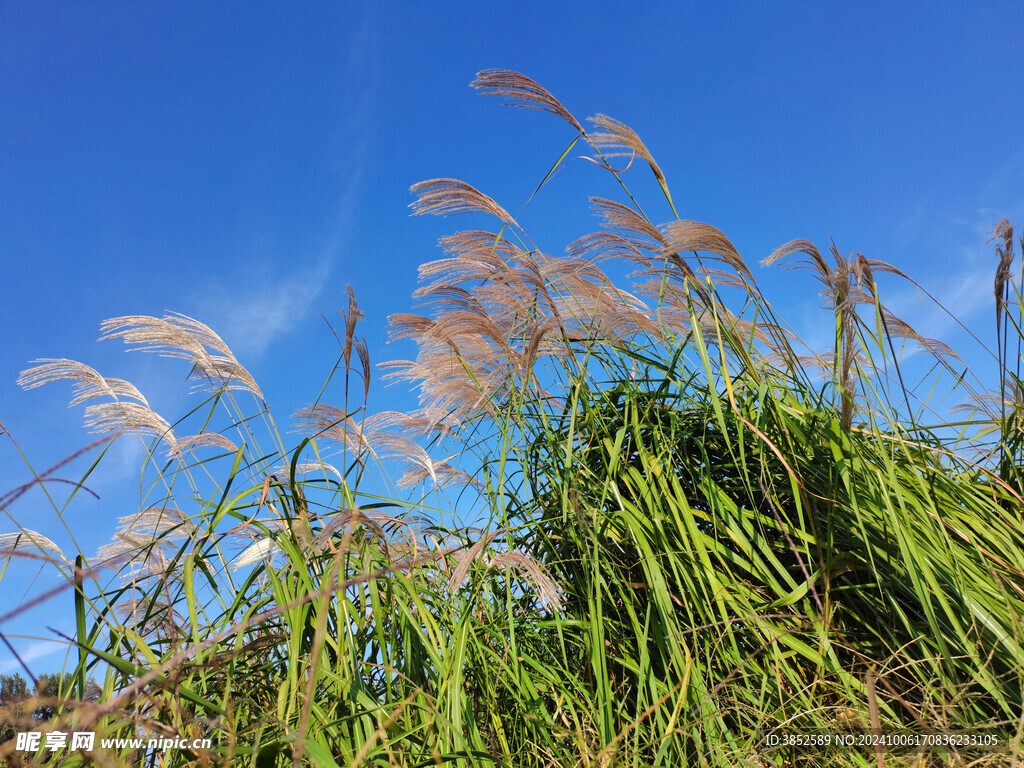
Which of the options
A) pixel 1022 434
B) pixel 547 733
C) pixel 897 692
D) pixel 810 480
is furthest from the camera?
pixel 1022 434

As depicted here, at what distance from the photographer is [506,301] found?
9.21ft

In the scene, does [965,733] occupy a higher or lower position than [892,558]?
lower

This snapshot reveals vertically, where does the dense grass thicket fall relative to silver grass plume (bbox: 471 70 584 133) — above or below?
below

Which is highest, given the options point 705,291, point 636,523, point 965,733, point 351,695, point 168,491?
point 705,291

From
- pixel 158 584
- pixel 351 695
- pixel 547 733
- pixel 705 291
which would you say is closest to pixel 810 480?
pixel 705 291

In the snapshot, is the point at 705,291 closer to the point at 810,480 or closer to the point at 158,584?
the point at 810,480

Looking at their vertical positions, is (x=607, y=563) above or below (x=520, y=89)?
below

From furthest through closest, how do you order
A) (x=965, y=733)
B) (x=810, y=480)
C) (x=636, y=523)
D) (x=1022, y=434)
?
(x=1022, y=434) < (x=810, y=480) < (x=636, y=523) < (x=965, y=733)

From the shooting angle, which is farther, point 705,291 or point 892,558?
point 705,291

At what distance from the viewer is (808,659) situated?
2.17m

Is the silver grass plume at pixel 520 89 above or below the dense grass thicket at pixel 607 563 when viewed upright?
above

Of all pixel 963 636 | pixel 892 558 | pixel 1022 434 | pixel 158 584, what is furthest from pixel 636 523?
pixel 1022 434

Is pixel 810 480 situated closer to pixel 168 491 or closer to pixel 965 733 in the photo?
pixel 965 733

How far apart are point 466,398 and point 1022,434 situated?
2411mm
